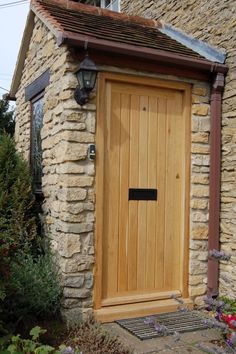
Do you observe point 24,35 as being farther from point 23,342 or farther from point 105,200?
point 23,342

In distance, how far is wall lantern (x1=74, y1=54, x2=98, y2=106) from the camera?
404 centimetres

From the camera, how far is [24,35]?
6020 millimetres

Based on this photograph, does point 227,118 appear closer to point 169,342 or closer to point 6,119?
point 169,342

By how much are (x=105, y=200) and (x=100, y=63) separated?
1.47m

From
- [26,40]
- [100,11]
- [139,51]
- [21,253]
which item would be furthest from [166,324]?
[26,40]

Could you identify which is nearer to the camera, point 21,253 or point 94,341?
point 94,341

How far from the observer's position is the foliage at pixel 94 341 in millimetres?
3508

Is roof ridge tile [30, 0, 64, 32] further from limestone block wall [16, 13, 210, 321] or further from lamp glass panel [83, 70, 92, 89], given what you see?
lamp glass panel [83, 70, 92, 89]

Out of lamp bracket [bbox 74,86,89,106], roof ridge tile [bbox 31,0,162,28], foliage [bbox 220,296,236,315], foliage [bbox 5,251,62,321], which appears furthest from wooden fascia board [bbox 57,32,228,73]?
foliage [bbox 220,296,236,315]

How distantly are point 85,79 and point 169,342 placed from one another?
2.67 metres

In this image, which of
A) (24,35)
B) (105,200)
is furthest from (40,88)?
(105,200)

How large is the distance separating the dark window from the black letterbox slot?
1.33m

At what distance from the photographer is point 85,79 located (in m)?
4.05

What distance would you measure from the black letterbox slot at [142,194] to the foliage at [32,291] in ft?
3.79
